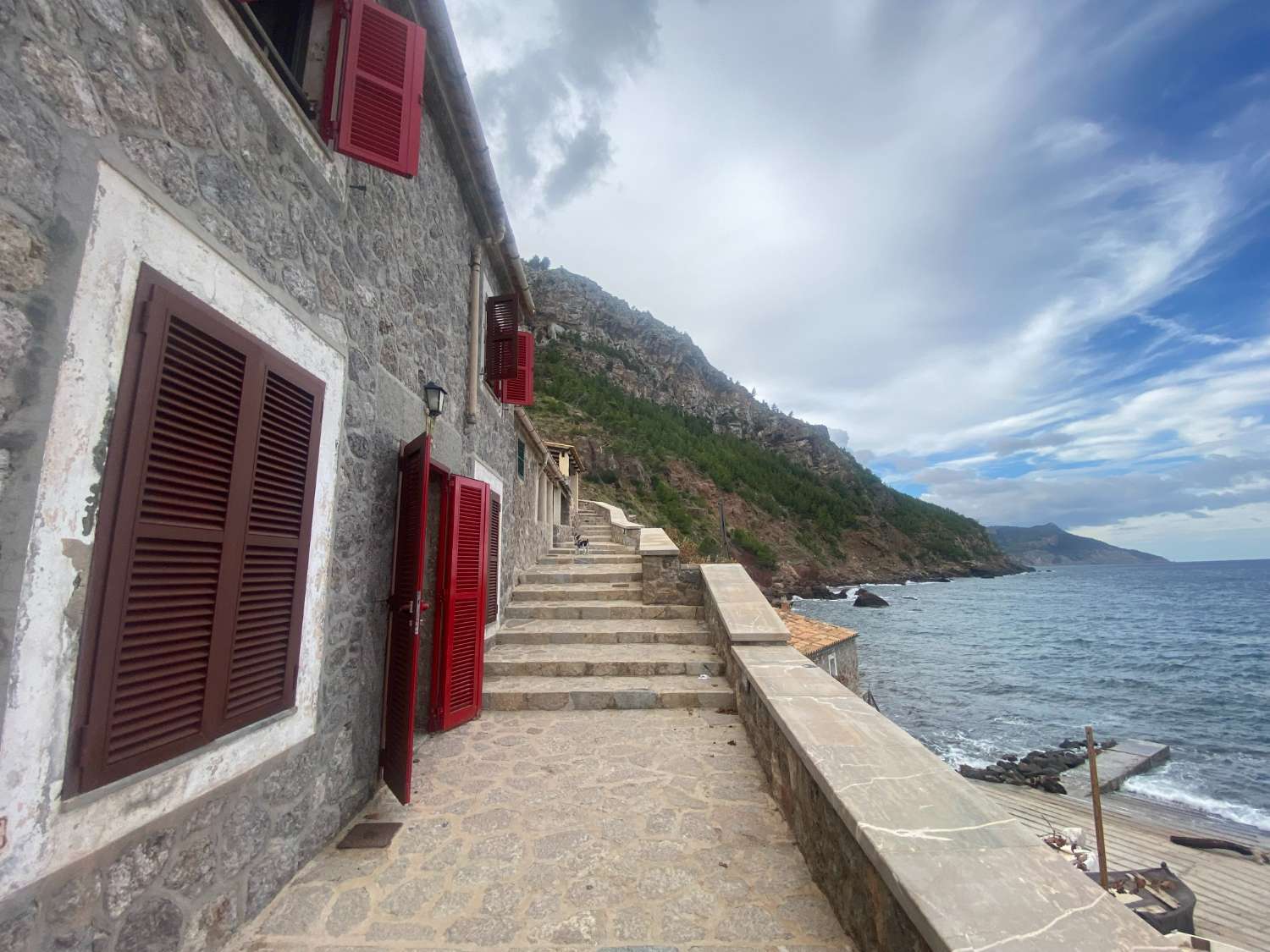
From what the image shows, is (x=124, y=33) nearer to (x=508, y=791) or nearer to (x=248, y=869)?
(x=248, y=869)

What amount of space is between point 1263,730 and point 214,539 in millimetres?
28172

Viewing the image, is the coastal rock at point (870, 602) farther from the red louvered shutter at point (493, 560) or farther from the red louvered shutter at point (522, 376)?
the red louvered shutter at point (493, 560)

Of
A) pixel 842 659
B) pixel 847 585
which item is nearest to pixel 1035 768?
pixel 842 659

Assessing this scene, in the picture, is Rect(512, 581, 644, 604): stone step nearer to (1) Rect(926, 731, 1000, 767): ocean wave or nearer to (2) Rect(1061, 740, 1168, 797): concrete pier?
(1) Rect(926, 731, 1000, 767): ocean wave

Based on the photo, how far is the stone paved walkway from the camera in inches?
91.7

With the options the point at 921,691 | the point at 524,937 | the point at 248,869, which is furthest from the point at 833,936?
the point at 921,691

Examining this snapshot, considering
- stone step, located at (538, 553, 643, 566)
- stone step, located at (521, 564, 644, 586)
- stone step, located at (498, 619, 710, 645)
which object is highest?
stone step, located at (538, 553, 643, 566)

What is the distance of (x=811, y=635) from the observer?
1391 cm

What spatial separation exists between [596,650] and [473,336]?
3786 millimetres

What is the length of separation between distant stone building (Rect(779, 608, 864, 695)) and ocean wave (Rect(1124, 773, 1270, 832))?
6863 mm

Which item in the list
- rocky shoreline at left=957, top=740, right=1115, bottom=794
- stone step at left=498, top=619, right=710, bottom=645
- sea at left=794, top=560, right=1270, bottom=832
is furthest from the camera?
sea at left=794, top=560, right=1270, bottom=832

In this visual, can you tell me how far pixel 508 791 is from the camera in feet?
11.8

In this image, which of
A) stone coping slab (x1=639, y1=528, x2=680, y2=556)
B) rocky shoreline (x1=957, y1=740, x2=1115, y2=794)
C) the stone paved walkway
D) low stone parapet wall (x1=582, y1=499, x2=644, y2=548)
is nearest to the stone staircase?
stone coping slab (x1=639, y1=528, x2=680, y2=556)

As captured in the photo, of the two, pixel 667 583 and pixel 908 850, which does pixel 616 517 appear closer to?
pixel 667 583
